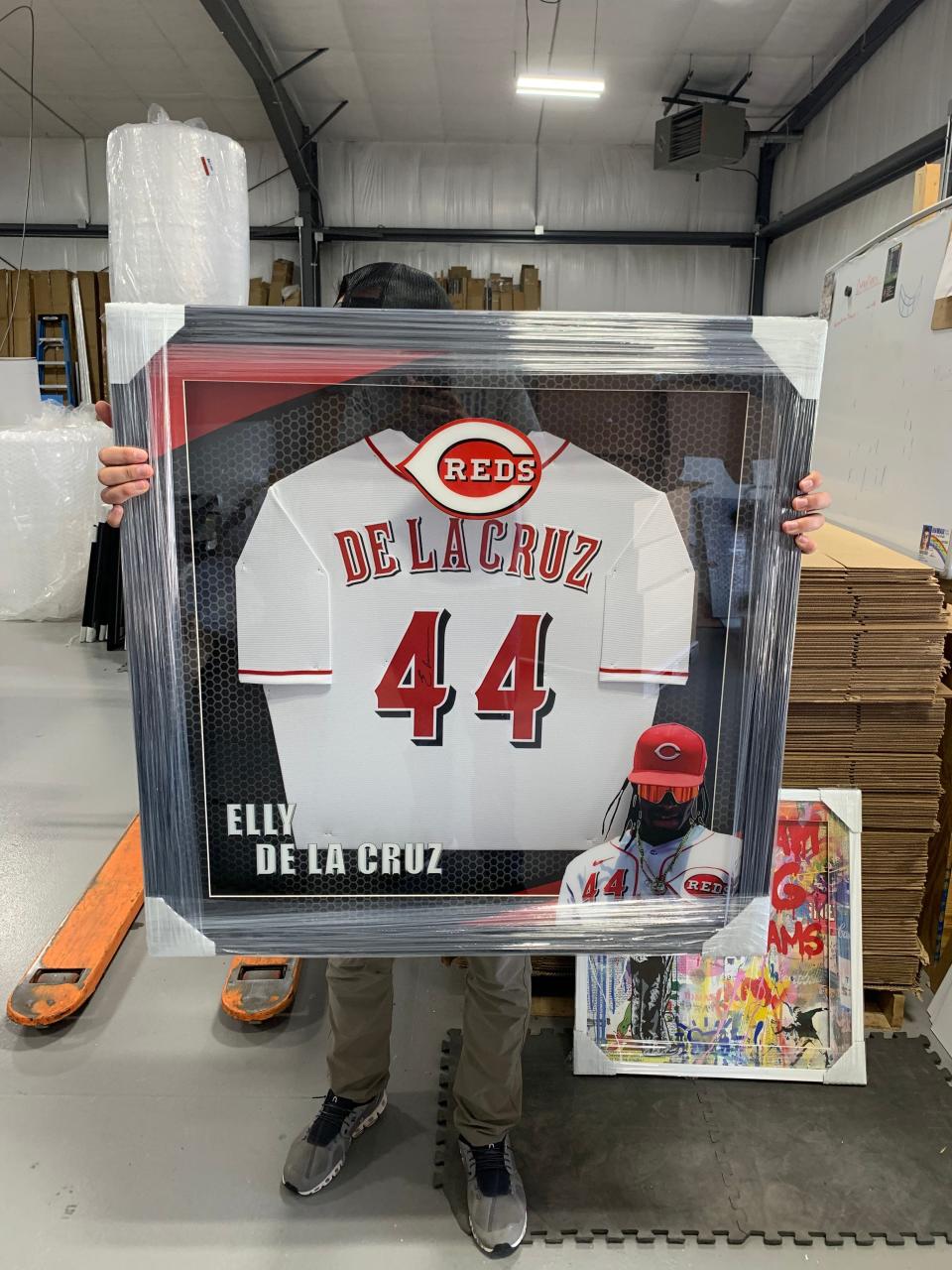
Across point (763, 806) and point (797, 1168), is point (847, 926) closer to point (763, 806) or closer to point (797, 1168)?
point (797, 1168)

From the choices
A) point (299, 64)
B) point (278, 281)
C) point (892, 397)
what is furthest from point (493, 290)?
point (892, 397)

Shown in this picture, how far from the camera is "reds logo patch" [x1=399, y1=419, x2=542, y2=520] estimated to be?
1086mm

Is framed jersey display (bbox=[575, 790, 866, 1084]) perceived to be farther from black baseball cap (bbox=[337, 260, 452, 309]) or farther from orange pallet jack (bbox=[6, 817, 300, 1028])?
black baseball cap (bbox=[337, 260, 452, 309])

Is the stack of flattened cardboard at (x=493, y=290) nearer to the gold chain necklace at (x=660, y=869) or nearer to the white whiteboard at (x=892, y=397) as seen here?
the white whiteboard at (x=892, y=397)

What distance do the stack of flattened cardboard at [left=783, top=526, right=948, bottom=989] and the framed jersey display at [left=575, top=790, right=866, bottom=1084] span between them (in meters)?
0.12

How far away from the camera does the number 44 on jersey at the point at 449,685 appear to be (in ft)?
3.82

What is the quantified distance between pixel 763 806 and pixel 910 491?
72.1 inches

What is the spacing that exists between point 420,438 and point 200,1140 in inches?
63.8

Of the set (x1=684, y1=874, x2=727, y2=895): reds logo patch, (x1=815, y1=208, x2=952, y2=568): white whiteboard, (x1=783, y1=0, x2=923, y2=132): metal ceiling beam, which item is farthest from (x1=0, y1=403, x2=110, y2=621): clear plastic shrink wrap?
(x1=783, y1=0, x2=923, y2=132): metal ceiling beam

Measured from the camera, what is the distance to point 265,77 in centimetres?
644

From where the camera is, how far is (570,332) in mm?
1070

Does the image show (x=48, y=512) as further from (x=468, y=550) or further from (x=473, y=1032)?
(x=468, y=550)

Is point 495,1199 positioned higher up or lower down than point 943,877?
lower down

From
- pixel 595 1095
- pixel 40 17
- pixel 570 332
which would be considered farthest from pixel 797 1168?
pixel 40 17
